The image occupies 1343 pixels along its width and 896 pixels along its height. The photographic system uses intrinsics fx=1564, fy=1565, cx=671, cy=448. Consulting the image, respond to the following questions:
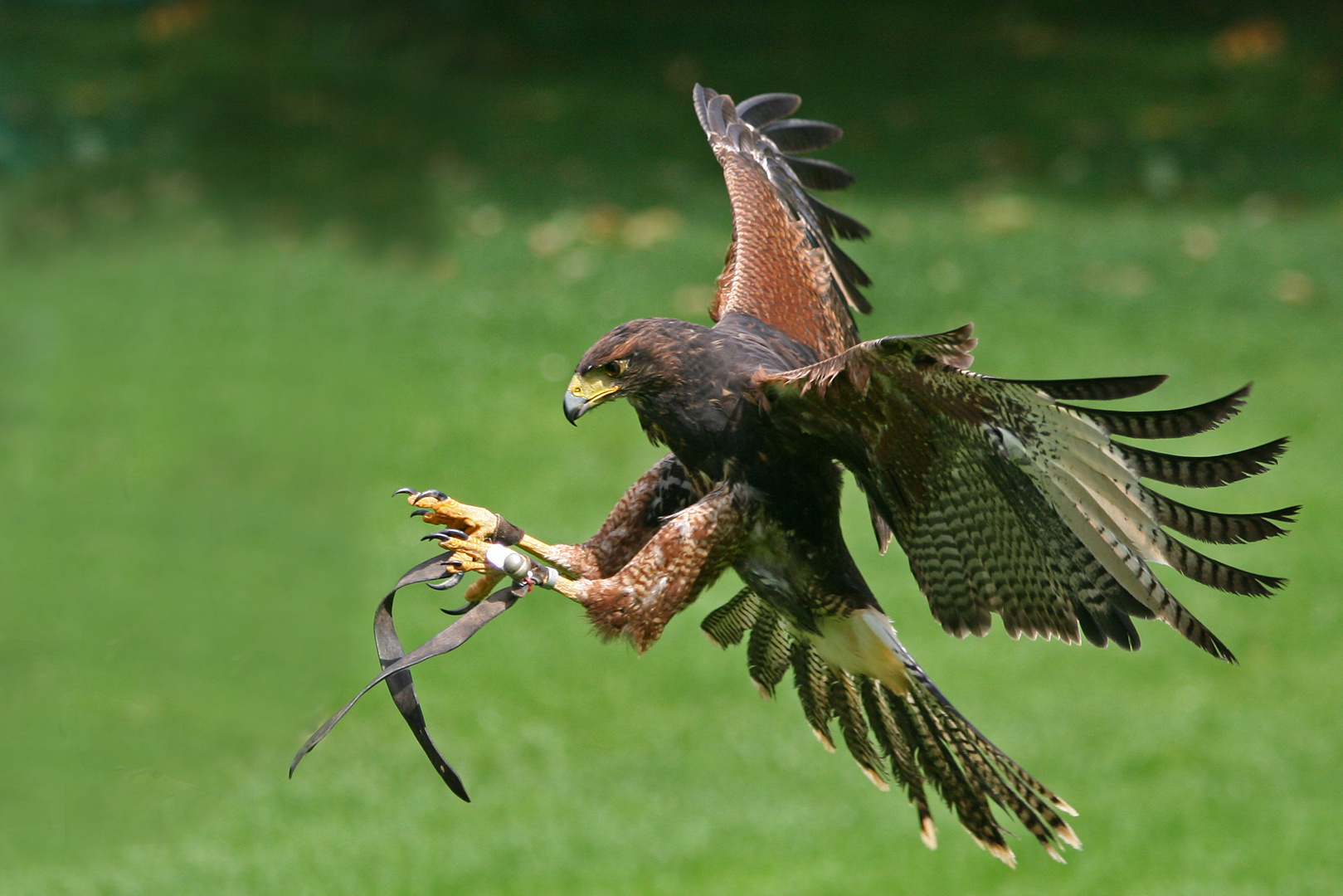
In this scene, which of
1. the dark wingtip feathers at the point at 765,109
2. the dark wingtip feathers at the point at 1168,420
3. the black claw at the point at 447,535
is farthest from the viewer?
the dark wingtip feathers at the point at 765,109

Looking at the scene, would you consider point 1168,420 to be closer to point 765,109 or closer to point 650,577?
point 650,577

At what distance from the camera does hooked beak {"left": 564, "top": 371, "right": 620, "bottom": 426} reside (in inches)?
144

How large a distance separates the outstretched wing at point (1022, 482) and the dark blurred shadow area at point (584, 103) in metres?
9.62

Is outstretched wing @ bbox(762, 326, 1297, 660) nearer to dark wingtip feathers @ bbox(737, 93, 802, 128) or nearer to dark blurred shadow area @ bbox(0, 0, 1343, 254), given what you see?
dark wingtip feathers @ bbox(737, 93, 802, 128)

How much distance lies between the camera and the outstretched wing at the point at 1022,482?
123 inches

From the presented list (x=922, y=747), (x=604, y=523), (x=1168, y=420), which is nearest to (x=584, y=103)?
(x=604, y=523)

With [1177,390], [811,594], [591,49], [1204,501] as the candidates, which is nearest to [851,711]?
A: [811,594]

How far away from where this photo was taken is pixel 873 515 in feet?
14.6

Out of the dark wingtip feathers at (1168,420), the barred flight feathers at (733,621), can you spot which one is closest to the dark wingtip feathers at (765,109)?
the barred flight feathers at (733,621)

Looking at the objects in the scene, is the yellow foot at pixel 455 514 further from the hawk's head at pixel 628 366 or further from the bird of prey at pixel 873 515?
the hawk's head at pixel 628 366

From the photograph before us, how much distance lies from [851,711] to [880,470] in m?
1.00

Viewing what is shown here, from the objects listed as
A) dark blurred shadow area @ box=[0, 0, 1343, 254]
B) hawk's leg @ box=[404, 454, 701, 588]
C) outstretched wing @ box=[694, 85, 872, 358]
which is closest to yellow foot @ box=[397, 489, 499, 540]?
hawk's leg @ box=[404, 454, 701, 588]

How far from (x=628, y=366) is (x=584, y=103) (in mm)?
12851

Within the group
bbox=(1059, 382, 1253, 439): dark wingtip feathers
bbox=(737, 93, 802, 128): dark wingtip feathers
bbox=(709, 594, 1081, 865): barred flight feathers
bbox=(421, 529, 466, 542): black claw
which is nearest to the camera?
bbox=(1059, 382, 1253, 439): dark wingtip feathers
